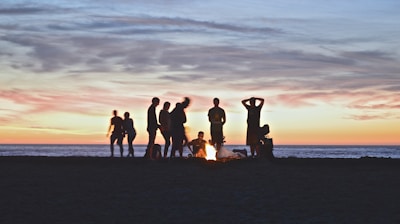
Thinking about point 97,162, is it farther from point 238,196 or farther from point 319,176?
point 238,196

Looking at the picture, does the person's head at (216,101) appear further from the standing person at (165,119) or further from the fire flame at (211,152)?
the standing person at (165,119)

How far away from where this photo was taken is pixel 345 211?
44.4 feet

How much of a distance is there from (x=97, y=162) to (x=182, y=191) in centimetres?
940

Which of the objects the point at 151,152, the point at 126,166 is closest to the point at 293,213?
the point at 126,166

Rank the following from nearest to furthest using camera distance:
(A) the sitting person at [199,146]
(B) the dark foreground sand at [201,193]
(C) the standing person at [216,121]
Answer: (B) the dark foreground sand at [201,193], (C) the standing person at [216,121], (A) the sitting person at [199,146]

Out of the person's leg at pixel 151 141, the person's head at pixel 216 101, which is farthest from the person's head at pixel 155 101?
the person's head at pixel 216 101

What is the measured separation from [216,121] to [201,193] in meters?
9.50

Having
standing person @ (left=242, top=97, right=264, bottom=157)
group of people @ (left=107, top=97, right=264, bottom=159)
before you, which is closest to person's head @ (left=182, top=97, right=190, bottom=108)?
group of people @ (left=107, top=97, right=264, bottom=159)

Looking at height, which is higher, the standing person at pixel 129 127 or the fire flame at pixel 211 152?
the standing person at pixel 129 127

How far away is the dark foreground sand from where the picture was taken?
43.1 ft

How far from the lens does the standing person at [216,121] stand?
25016 millimetres

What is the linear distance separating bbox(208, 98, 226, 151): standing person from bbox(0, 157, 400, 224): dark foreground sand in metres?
2.73

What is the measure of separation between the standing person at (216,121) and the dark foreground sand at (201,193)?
273cm

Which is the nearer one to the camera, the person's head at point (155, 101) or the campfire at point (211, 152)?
the person's head at point (155, 101)
